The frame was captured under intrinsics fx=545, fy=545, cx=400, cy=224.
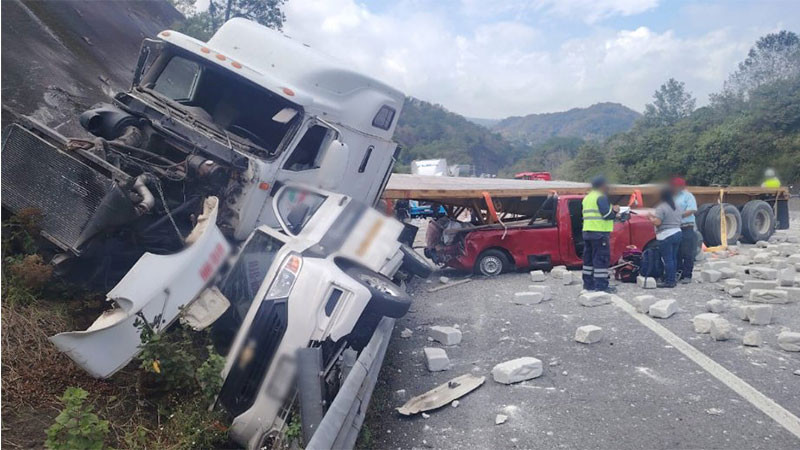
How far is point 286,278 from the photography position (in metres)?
3.87

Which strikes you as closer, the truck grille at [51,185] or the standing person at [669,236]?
the truck grille at [51,185]

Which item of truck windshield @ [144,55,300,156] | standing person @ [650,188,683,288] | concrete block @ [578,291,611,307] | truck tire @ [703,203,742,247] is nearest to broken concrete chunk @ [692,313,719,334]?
concrete block @ [578,291,611,307]

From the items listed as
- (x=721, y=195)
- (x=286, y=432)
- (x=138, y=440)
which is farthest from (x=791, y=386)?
(x=721, y=195)

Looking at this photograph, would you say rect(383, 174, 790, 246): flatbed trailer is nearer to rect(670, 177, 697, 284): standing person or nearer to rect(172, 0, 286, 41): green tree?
rect(670, 177, 697, 284): standing person

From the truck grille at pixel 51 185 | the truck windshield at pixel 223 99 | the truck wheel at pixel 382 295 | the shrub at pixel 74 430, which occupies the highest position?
the truck windshield at pixel 223 99

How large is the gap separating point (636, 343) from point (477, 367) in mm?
1622

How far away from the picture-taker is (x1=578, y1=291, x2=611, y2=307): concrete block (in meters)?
6.59

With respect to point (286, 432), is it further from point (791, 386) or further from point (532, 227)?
point (532, 227)

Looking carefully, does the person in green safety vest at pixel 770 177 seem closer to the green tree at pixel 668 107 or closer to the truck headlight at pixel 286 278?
the green tree at pixel 668 107

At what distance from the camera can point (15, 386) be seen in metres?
3.63

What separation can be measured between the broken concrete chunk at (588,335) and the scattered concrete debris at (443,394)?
130 centimetres

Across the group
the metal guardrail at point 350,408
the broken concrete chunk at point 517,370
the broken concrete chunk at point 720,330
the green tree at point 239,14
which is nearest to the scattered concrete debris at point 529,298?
the broken concrete chunk at point 720,330

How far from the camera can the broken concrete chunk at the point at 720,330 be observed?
5.13m

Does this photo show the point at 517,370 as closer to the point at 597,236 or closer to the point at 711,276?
the point at 597,236
